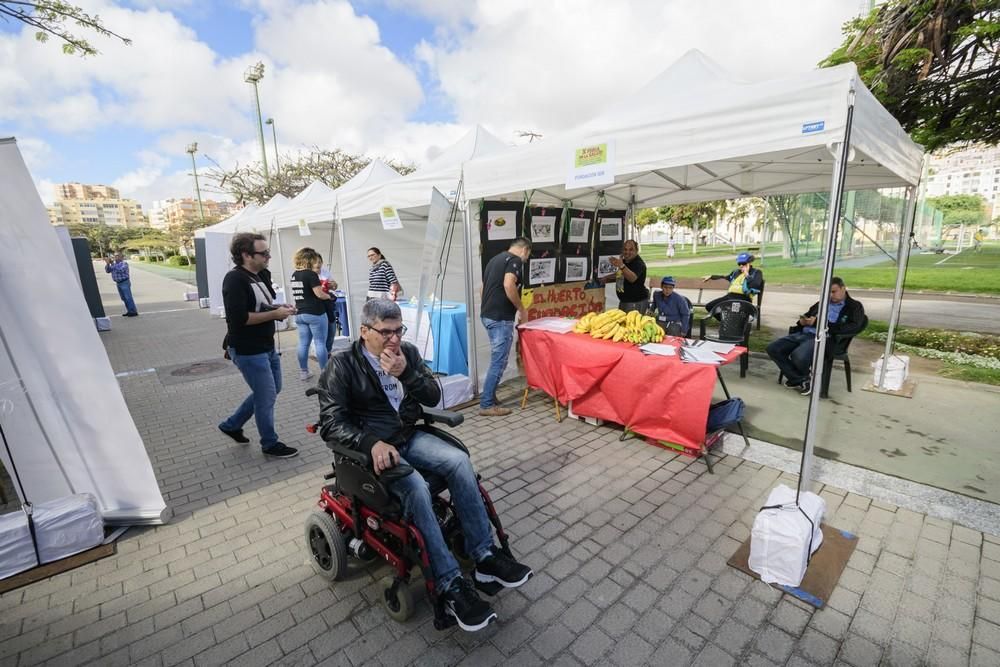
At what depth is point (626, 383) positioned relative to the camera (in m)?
3.96

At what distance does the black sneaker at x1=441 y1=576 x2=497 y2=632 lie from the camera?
1.96 metres

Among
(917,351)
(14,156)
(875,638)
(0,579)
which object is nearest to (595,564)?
(875,638)

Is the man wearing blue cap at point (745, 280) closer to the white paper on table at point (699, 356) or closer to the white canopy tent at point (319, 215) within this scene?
the white paper on table at point (699, 356)

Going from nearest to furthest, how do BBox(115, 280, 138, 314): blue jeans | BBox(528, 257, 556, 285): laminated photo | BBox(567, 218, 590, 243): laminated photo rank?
BBox(528, 257, 556, 285): laminated photo
BBox(567, 218, 590, 243): laminated photo
BBox(115, 280, 138, 314): blue jeans

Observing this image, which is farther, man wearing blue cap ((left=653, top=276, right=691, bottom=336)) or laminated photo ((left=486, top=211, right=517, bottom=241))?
man wearing blue cap ((left=653, top=276, right=691, bottom=336))

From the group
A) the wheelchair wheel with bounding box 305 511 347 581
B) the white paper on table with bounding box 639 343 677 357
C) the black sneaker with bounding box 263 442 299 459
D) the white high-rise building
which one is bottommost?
the black sneaker with bounding box 263 442 299 459

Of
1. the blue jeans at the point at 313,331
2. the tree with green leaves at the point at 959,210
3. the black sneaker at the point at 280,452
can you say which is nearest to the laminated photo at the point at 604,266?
the blue jeans at the point at 313,331

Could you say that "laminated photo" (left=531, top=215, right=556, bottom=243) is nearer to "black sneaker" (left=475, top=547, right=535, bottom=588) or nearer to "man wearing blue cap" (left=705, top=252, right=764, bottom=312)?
"man wearing blue cap" (left=705, top=252, right=764, bottom=312)

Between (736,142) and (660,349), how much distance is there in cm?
165

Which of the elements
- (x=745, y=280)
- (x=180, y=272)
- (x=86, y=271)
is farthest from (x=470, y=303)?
(x=180, y=272)

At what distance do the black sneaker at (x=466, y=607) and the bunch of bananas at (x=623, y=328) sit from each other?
8.76 ft

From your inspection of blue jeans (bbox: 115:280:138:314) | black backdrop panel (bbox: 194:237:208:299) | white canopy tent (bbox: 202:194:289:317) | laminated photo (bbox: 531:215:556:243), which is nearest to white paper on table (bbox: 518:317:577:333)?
laminated photo (bbox: 531:215:556:243)

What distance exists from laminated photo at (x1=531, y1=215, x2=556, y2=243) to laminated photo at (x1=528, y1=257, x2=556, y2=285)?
0.89 ft

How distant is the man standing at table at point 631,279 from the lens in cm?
632
